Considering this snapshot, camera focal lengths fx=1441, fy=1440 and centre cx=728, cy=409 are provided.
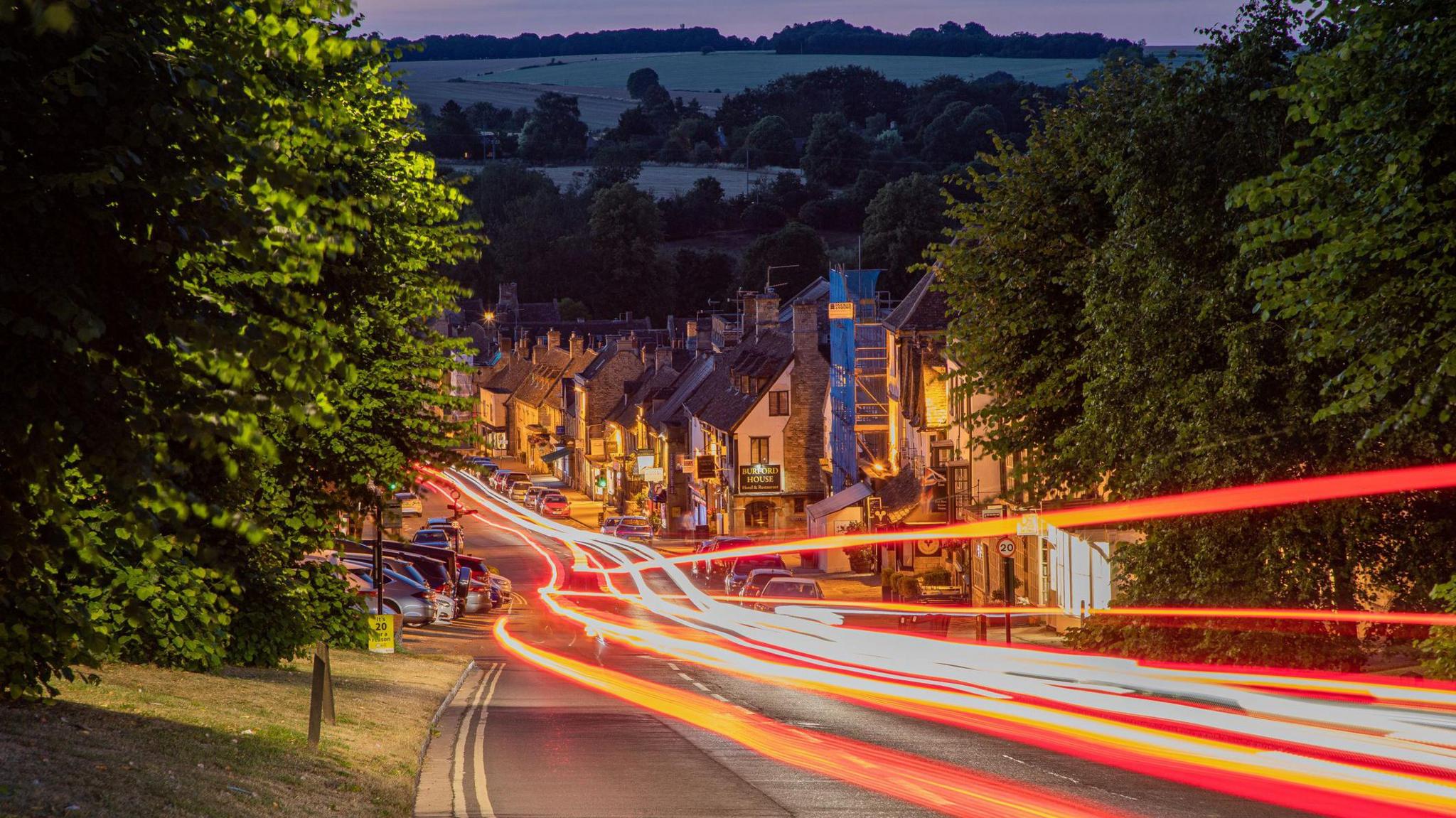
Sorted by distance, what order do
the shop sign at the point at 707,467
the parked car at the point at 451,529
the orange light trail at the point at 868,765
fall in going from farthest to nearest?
the shop sign at the point at 707,467 → the parked car at the point at 451,529 → the orange light trail at the point at 868,765

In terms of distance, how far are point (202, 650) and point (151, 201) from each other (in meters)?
11.6

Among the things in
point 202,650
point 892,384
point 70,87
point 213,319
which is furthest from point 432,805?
point 892,384

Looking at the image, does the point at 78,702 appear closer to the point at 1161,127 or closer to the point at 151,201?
the point at 151,201

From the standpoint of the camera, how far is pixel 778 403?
7312 centimetres

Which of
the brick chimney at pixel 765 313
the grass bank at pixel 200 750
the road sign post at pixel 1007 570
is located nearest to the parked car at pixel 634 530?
the brick chimney at pixel 765 313

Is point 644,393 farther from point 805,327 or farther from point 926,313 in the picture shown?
point 926,313

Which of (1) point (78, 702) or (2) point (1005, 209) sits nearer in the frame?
(1) point (78, 702)

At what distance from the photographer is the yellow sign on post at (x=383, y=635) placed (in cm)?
3044

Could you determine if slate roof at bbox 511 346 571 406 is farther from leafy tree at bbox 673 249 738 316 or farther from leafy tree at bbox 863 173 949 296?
leafy tree at bbox 673 249 738 316

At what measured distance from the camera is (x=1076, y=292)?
26.8 meters

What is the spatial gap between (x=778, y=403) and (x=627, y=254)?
98815mm

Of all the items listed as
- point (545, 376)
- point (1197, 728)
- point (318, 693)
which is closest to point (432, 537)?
point (1197, 728)

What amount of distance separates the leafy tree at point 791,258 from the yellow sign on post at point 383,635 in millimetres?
117233

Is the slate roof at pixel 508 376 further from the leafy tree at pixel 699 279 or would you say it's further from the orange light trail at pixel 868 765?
the orange light trail at pixel 868 765
